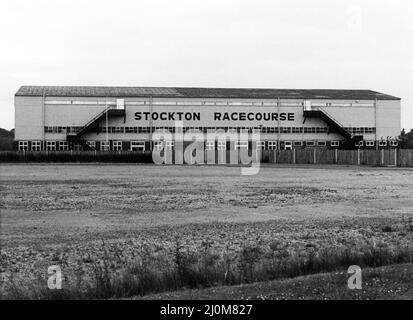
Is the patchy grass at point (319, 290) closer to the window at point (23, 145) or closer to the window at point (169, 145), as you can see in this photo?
the window at point (169, 145)

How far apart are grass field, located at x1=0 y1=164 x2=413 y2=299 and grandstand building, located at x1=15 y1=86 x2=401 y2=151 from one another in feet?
196

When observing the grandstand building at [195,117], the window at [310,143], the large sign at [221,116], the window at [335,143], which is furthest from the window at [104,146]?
the window at [335,143]

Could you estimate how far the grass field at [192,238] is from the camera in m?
9.22

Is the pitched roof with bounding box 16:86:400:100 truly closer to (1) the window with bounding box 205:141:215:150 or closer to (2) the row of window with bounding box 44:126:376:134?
(2) the row of window with bounding box 44:126:376:134

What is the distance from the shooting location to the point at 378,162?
64438 millimetres

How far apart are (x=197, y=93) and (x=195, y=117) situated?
191 inches

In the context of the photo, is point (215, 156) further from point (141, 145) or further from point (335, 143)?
point (335, 143)

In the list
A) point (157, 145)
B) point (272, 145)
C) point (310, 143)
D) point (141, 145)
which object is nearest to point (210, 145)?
point (157, 145)

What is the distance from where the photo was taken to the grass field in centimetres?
922

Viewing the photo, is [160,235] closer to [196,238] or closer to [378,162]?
[196,238]

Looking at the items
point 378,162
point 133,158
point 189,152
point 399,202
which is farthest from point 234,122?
point 399,202

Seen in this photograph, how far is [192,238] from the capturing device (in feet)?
43.4

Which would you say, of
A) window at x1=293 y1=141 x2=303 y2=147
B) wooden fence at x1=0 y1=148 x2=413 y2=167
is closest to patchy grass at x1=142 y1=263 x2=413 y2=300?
wooden fence at x1=0 y1=148 x2=413 y2=167
